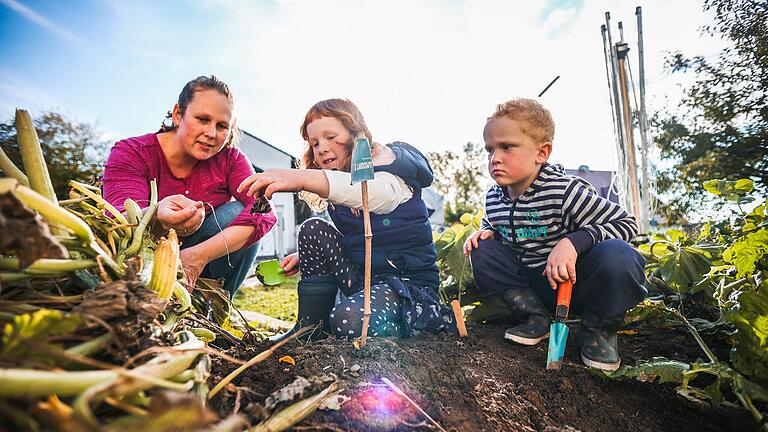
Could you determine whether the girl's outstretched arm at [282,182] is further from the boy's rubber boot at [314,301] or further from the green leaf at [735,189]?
the green leaf at [735,189]

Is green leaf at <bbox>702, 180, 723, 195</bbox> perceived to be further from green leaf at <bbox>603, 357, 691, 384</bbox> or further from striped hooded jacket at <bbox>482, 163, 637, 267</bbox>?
green leaf at <bbox>603, 357, 691, 384</bbox>

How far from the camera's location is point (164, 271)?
3.05 ft

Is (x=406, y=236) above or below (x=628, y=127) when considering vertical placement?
below

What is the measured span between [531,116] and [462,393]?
4.86 ft

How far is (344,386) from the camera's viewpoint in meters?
1.10

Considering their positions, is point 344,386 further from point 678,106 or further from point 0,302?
point 678,106

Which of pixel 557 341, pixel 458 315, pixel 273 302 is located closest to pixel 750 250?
pixel 557 341

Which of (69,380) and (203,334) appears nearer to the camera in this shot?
(69,380)

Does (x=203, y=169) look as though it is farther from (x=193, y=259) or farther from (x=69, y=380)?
(x=69, y=380)

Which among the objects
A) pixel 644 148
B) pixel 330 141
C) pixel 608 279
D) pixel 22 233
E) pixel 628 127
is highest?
pixel 628 127

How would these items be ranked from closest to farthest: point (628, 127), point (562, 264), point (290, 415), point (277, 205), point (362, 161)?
point (290, 415)
point (362, 161)
point (562, 264)
point (628, 127)
point (277, 205)

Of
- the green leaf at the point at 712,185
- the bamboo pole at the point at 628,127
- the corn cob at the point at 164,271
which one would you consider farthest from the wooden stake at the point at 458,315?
the bamboo pole at the point at 628,127

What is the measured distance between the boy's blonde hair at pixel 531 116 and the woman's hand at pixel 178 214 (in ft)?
5.12

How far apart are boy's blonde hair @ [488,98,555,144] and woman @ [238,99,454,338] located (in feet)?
1.71
